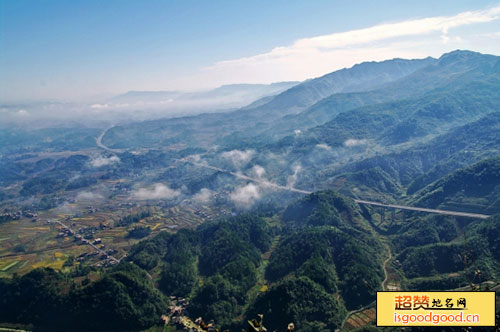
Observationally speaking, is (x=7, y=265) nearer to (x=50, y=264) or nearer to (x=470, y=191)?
(x=50, y=264)

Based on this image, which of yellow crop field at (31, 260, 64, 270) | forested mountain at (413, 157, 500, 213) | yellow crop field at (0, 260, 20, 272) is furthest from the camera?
forested mountain at (413, 157, 500, 213)

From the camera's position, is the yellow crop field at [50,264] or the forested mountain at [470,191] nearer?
the yellow crop field at [50,264]

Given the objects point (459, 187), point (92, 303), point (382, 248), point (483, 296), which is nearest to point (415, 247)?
point (382, 248)

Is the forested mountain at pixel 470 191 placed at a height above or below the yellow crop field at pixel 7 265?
above

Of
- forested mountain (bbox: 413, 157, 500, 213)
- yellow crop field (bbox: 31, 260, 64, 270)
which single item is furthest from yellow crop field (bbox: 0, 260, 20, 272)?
forested mountain (bbox: 413, 157, 500, 213)

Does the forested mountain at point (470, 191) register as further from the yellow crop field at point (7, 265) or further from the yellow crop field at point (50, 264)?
the yellow crop field at point (7, 265)

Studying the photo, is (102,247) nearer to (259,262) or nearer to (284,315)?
(259,262)

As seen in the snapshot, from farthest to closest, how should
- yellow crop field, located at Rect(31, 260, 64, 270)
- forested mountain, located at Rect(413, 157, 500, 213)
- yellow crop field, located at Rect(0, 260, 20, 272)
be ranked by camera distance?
forested mountain, located at Rect(413, 157, 500, 213)
yellow crop field, located at Rect(31, 260, 64, 270)
yellow crop field, located at Rect(0, 260, 20, 272)

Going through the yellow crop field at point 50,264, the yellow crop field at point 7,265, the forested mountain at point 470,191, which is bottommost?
the yellow crop field at point 50,264

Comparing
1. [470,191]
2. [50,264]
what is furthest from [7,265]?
[470,191]

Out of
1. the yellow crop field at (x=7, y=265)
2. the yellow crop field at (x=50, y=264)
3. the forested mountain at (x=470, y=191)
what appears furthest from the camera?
the forested mountain at (x=470, y=191)

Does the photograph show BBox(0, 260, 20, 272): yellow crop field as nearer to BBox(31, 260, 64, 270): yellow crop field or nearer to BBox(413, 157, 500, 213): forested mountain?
BBox(31, 260, 64, 270): yellow crop field

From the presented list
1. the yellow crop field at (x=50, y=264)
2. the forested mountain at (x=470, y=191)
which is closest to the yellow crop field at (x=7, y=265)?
the yellow crop field at (x=50, y=264)
